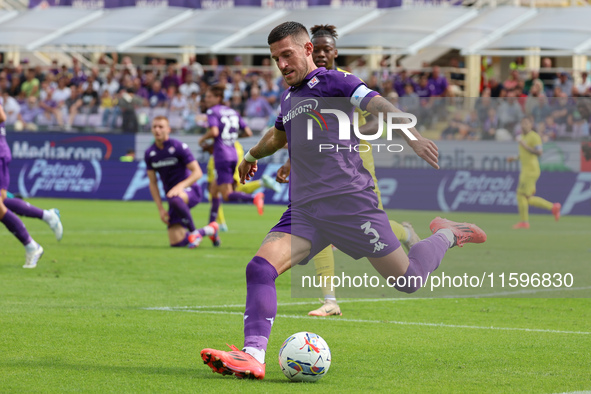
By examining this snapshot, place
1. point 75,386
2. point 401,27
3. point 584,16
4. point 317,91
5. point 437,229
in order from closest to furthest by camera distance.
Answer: point 75,386 < point 317,91 < point 437,229 < point 584,16 < point 401,27

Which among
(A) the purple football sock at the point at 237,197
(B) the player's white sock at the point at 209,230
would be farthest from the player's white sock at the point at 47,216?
(A) the purple football sock at the point at 237,197

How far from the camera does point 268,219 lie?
19609 mm

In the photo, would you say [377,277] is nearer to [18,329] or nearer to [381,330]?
[381,330]

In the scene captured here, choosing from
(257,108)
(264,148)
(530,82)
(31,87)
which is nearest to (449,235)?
(264,148)

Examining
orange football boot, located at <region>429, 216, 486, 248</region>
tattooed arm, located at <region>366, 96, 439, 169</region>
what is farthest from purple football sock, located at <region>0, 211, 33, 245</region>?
tattooed arm, located at <region>366, 96, 439, 169</region>

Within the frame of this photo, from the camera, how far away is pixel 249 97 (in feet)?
83.7

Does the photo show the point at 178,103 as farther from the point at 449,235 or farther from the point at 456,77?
the point at 449,235

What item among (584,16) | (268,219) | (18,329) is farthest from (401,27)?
(18,329)

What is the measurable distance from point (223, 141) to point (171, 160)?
2.09 m

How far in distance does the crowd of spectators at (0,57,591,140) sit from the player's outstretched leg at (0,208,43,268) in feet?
37.2

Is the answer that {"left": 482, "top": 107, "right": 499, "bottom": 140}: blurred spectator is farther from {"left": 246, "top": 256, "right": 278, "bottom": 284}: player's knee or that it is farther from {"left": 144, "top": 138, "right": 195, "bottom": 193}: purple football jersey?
{"left": 246, "top": 256, "right": 278, "bottom": 284}: player's knee

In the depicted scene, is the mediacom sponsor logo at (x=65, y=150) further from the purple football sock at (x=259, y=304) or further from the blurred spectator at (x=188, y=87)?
the purple football sock at (x=259, y=304)

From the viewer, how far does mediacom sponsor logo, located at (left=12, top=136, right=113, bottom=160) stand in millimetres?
24125

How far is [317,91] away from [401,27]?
878 inches
